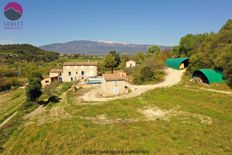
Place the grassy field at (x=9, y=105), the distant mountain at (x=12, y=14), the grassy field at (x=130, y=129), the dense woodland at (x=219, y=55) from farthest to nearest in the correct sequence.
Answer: the distant mountain at (x=12, y=14) < the dense woodland at (x=219, y=55) < the grassy field at (x=9, y=105) < the grassy field at (x=130, y=129)

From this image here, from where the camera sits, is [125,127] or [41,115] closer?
[125,127]

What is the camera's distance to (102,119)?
21.8m

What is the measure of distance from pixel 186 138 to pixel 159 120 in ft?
14.8

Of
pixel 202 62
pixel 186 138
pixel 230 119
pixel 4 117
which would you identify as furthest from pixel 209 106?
pixel 4 117

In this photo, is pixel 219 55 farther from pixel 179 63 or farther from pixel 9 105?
pixel 9 105

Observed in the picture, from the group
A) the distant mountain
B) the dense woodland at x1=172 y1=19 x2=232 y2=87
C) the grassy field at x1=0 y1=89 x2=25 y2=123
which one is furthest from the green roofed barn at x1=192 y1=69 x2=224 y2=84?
the distant mountain

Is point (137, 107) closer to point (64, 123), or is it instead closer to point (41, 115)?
point (64, 123)

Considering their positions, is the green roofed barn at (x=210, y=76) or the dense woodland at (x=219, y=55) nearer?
the dense woodland at (x=219, y=55)

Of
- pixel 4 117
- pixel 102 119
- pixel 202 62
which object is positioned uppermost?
pixel 202 62

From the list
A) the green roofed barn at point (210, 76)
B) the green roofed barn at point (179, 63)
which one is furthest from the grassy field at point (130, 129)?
the green roofed barn at point (179, 63)

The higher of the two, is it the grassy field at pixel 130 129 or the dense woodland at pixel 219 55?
the dense woodland at pixel 219 55

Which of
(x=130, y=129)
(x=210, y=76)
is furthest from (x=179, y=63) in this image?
(x=130, y=129)

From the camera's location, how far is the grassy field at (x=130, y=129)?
1511cm

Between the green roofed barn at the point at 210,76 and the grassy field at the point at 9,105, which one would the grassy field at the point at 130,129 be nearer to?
the grassy field at the point at 9,105
